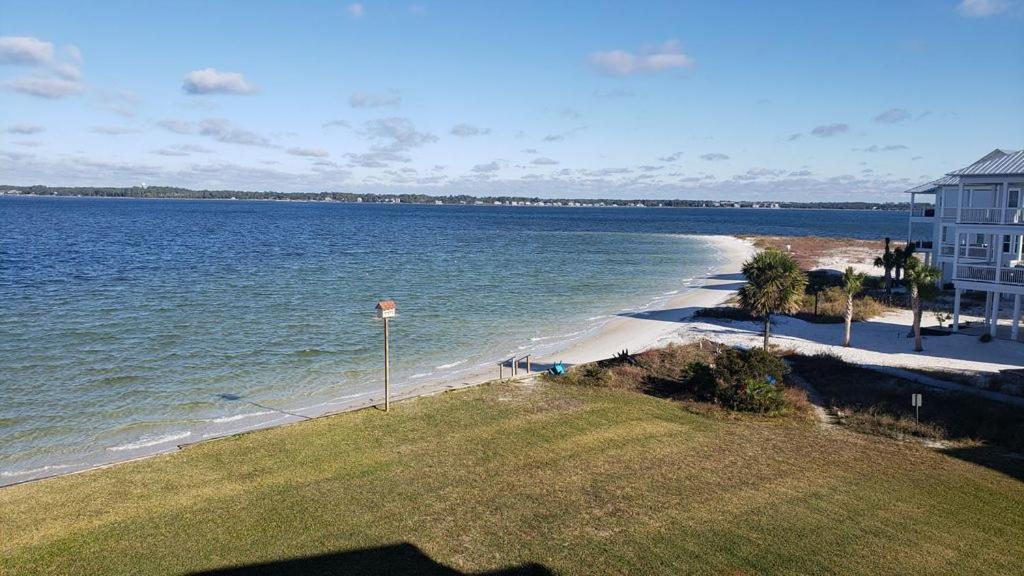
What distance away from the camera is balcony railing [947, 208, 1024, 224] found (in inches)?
1053

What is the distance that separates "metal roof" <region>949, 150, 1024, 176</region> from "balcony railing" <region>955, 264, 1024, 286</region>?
13.0 feet

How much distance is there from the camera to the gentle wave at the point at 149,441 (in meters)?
17.4

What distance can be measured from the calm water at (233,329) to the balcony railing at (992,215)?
1806 centimetres

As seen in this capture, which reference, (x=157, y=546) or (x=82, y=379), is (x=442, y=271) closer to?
(x=82, y=379)

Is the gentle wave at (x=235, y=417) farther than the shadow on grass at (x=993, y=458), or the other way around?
the gentle wave at (x=235, y=417)

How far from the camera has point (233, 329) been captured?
31.6m

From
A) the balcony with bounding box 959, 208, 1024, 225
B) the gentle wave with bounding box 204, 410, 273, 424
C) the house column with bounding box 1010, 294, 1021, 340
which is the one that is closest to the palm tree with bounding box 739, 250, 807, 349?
the balcony with bounding box 959, 208, 1024, 225

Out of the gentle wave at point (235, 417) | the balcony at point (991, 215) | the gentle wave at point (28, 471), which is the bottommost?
the gentle wave at point (28, 471)

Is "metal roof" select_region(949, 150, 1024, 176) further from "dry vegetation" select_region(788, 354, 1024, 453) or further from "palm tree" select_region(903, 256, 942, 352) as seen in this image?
"dry vegetation" select_region(788, 354, 1024, 453)

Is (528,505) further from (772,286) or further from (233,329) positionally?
(233,329)

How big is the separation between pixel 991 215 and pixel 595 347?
18.1 meters

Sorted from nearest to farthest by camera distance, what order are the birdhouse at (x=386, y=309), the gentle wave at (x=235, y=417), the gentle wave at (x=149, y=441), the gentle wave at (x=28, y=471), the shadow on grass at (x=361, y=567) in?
1. the shadow on grass at (x=361, y=567)
2. the gentle wave at (x=28, y=471)
3. the gentle wave at (x=149, y=441)
4. the birdhouse at (x=386, y=309)
5. the gentle wave at (x=235, y=417)

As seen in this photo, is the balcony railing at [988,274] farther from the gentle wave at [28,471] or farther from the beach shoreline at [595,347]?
the gentle wave at [28,471]

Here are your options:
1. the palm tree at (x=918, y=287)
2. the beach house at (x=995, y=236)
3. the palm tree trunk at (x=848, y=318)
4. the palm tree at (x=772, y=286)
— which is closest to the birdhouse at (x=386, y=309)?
the palm tree at (x=772, y=286)
